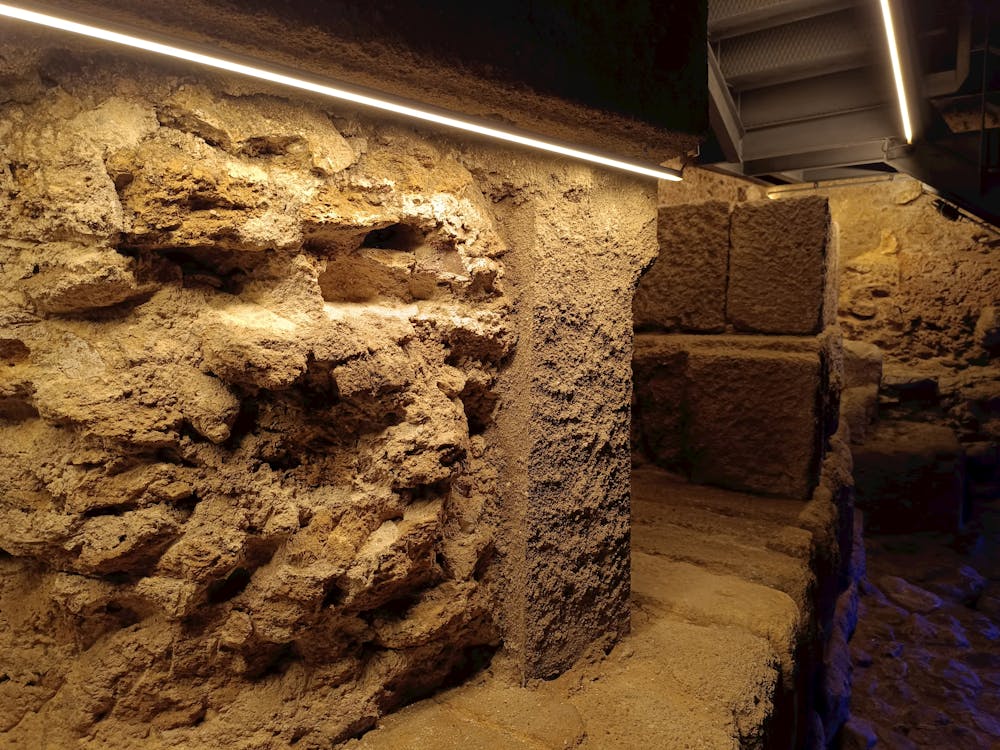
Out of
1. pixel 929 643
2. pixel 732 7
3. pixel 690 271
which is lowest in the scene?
pixel 929 643

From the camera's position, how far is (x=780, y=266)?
2596mm

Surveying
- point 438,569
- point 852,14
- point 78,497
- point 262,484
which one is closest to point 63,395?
point 78,497

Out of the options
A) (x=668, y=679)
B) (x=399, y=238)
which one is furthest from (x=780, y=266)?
(x=399, y=238)

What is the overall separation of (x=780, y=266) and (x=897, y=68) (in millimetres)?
988

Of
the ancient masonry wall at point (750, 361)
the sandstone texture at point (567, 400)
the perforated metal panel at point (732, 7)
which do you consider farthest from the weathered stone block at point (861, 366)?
the sandstone texture at point (567, 400)

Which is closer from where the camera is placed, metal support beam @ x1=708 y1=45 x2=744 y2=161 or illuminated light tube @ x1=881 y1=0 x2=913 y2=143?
illuminated light tube @ x1=881 y1=0 x2=913 y2=143

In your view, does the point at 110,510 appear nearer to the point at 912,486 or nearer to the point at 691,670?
the point at 691,670

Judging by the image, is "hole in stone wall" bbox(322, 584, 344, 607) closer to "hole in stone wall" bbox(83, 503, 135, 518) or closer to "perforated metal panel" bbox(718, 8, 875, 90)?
"hole in stone wall" bbox(83, 503, 135, 518)

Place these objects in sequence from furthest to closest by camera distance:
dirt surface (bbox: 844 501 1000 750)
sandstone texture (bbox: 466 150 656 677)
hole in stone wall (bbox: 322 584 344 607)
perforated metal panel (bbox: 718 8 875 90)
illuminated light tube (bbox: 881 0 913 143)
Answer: perforated metal panel (bbox: 718 8 875 90) → dirt surface (bbox: 844 501 1000 750) → illuminated light tube (bbox: 881 0 913 143) → sandstone texture (bbox: 466 150 656 677) → hole in stone wall (bbox: 322 584 344 607)

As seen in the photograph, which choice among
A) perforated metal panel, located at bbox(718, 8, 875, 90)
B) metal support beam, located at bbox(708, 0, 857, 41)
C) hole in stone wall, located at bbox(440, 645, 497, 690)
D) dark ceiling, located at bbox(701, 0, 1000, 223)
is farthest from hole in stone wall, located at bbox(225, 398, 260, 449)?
perforated metal panel, located at bbox(718, 8, 875, 90)

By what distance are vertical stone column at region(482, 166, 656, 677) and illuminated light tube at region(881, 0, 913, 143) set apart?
5.61 feet

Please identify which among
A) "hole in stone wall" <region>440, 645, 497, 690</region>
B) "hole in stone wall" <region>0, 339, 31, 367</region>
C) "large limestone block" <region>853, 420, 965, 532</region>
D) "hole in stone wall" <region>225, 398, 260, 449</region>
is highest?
"hole in stone wall" <region>0, 339, 31, 367</region>

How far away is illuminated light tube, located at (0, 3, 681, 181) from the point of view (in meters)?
0.65

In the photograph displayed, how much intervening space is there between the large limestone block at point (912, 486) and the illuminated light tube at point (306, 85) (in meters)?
3.83
